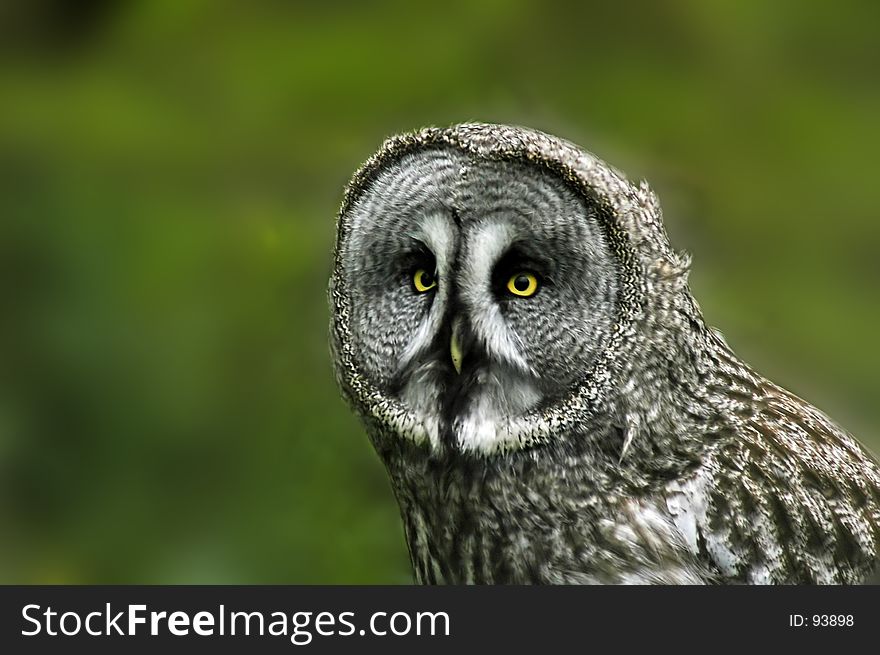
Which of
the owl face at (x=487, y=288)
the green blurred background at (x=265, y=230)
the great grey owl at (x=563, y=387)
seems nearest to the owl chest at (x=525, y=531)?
the great grey owl at (x=563, y=387)

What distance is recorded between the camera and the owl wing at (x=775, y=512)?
2096 mm

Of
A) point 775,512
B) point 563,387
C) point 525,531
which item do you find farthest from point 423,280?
point 775,512

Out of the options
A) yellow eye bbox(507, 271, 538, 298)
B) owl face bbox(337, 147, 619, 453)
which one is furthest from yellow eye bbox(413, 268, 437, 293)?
yellow eye bbox(507, 271, 538, 298)

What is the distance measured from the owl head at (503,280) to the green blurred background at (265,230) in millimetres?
522

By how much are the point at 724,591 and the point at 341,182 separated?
4.18 feet

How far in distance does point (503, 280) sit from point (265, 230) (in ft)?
3.00

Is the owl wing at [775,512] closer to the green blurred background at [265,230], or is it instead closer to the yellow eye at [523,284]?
the yellow eye at [523,284]

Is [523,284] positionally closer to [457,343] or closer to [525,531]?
[457,343]

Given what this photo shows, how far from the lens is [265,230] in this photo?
9.20ft

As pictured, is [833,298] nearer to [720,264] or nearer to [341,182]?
[720,264]

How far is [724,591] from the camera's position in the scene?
2047mm

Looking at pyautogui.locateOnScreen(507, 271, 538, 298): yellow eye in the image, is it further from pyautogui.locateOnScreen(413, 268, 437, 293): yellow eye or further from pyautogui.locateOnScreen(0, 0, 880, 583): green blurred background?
pyautogui.locateOnScreen(0, 0, 880, 583): green blurred background

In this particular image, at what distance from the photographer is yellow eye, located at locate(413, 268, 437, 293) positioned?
2098 mm

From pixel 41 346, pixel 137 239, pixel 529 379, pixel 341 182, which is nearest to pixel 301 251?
pixel 341 182
